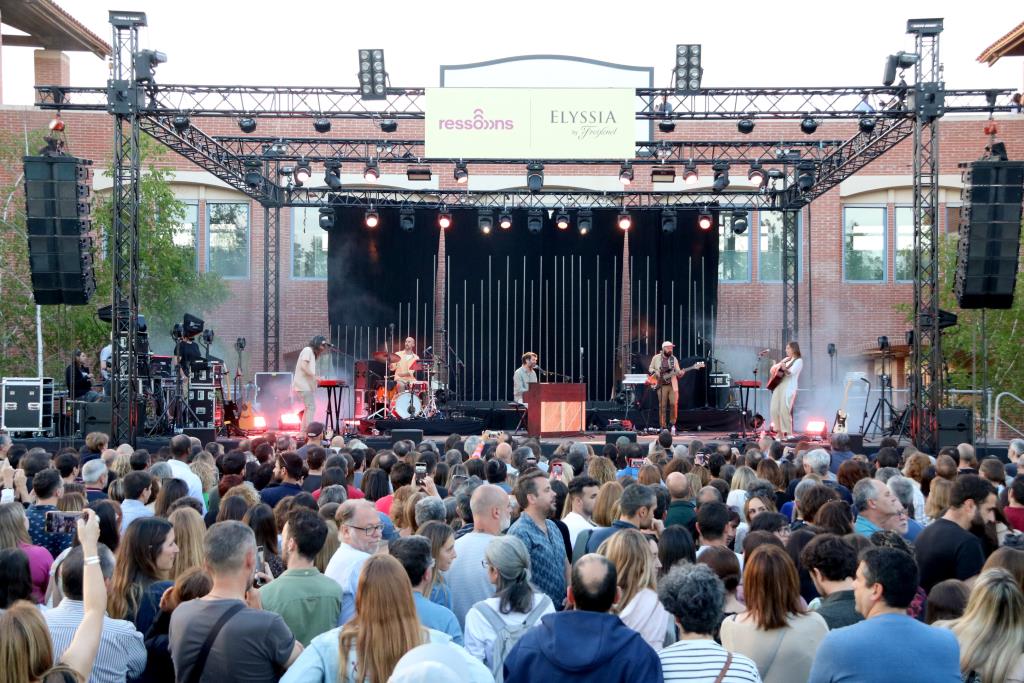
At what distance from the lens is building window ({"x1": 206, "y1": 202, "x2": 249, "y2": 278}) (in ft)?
86.6

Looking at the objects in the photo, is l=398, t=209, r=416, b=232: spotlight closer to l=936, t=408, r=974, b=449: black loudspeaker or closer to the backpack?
l=936, t=408, r=974, b=449: black loudspeaker

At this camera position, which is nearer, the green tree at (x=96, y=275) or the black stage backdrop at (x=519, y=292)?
the green tree at (x=96, y=275)

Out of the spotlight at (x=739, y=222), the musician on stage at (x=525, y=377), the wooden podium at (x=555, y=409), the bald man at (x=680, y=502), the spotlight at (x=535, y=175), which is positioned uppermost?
the spotlight at (x=535, y=175)

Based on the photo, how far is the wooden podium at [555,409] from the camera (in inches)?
775

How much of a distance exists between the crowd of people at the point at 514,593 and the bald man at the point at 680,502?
5 cm

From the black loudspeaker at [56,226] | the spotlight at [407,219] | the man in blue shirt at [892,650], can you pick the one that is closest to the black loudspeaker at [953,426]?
the spotlight at [407,219]

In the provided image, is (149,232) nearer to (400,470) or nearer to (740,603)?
(400,470)

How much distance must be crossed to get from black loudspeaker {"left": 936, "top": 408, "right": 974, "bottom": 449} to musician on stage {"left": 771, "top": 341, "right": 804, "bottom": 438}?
3.76 m

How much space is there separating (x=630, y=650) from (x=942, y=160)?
24.9 metres

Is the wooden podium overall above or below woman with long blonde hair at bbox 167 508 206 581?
below

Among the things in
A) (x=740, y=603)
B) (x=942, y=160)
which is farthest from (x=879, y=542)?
(x=942, y=160)

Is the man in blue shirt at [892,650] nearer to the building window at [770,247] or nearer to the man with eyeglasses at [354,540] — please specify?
the man with eyeglasses at [354,540]

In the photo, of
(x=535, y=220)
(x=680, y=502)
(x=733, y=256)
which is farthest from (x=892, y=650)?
(x=733, y=256)

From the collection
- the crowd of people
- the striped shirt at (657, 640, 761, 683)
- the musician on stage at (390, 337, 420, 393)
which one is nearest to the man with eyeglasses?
the crowd of people
